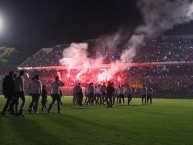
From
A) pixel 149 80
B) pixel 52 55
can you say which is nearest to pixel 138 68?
pixel 149 80

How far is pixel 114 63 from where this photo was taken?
70500 mm

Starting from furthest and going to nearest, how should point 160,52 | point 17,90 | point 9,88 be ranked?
point 160,52, point 17,90, point 9,88

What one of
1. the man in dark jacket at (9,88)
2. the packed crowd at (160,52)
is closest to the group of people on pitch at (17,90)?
the man in dark jacket at (9,88)

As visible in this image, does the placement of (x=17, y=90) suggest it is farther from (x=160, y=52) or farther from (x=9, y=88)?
(x=160, y=52)

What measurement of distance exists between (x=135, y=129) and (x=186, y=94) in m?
41.2

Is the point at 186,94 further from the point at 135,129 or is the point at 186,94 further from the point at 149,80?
the point at 135,129

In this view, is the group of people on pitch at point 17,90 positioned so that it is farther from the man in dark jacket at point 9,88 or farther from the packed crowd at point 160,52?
the packed crowd at point 160,52

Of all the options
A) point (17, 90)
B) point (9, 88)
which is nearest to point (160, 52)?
point (17, 90)

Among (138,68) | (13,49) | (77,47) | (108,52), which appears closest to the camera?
(138,68)

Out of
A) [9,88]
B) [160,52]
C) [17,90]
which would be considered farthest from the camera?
[160,52]

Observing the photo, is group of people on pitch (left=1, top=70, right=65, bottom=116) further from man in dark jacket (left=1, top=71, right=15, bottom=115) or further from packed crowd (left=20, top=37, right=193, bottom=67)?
packed crowd (left=20, top=37, right=193, bottom=67)

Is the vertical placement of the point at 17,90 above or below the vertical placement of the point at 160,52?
below

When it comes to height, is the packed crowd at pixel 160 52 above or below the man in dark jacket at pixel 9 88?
above

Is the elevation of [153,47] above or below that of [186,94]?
above
